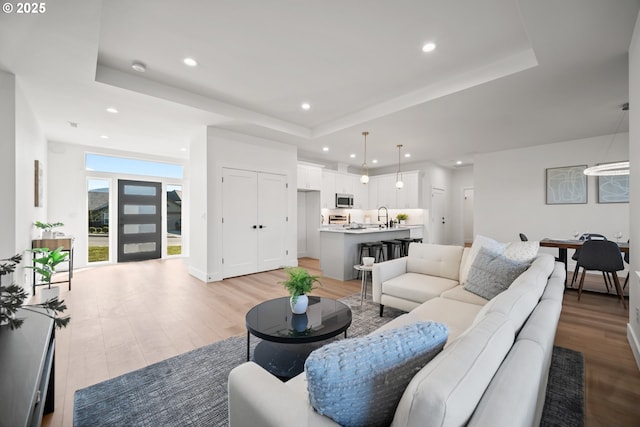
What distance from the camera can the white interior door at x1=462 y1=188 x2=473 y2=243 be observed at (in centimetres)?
948

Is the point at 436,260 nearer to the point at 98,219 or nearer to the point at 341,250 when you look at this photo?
the point at 341,250

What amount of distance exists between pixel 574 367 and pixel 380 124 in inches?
155

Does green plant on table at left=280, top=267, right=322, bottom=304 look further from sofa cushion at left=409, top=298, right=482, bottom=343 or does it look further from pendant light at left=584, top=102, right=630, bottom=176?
pendant light at left=584, top=102, right=630, bottom=176

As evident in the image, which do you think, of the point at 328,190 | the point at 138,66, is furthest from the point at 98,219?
the point at 328,190

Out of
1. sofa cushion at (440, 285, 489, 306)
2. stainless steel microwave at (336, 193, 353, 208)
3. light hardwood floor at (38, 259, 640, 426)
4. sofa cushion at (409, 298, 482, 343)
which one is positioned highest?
stainless steel microwave at (336, 193, 353, 208)

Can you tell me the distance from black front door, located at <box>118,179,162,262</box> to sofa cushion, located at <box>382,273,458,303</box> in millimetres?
6575

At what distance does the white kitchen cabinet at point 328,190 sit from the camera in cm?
761

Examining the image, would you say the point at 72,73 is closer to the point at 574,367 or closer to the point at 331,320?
the point at 331,320

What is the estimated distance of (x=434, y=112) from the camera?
163 inches

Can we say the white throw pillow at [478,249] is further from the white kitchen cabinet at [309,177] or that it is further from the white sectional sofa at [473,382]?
the white kitchen cabinet at [309,177]

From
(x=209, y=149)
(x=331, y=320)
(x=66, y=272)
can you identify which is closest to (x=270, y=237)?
(x=209, y=149)

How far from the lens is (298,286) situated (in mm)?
2141

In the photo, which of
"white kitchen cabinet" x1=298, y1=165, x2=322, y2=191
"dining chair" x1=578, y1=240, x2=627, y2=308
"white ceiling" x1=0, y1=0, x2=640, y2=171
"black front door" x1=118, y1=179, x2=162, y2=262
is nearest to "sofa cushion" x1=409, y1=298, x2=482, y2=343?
"white ceiling" x1=0, y1=0, x2=640, y2=171

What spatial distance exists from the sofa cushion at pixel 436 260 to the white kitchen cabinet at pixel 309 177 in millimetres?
4138
